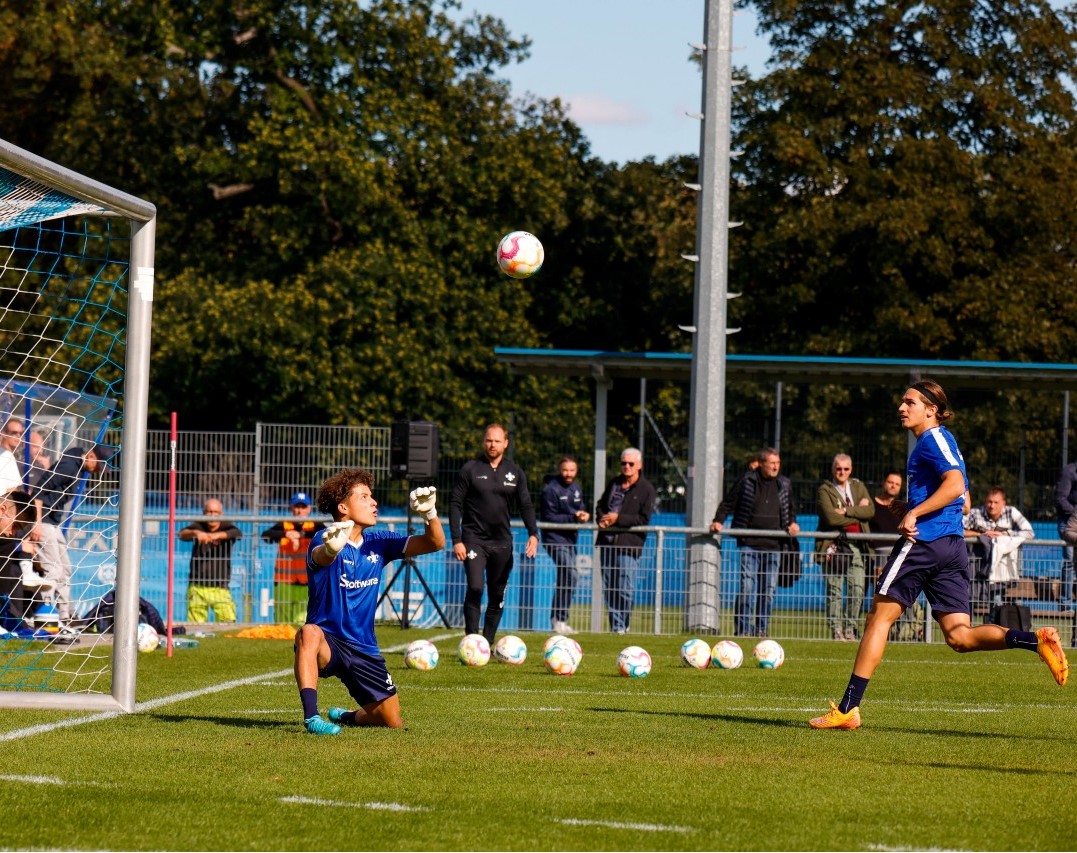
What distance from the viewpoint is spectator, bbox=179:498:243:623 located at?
715 inches

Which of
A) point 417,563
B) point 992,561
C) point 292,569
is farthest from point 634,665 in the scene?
point 417,563

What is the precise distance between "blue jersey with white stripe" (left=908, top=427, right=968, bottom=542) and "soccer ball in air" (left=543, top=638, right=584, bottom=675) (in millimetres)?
3709

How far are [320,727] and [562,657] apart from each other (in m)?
4.03

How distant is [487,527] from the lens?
49.2 feet

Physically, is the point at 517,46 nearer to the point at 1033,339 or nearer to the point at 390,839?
the point at 1033,339

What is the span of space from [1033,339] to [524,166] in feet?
37.4

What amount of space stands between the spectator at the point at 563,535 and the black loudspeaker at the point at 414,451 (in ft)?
4.71

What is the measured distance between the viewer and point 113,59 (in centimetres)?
3319

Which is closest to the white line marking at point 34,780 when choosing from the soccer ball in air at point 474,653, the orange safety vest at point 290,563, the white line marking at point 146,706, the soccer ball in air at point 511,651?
the white line marking at point 146,706

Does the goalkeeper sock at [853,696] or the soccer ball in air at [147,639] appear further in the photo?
the soccer ball in air at [147,639]

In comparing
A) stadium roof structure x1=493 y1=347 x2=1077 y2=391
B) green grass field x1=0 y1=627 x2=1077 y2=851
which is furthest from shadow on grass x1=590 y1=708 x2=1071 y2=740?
stadium roof structure x1=493 y1=347 x2=1077 y2=391

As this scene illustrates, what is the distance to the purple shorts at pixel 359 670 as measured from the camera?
848 cm

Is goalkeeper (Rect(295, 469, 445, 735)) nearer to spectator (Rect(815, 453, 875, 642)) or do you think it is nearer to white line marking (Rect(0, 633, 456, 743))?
white line marking (Rect(0, 633, 456, 743))

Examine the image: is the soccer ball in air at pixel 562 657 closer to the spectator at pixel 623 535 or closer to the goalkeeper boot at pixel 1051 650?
the goalkeeper boot at pixel 1051 650
